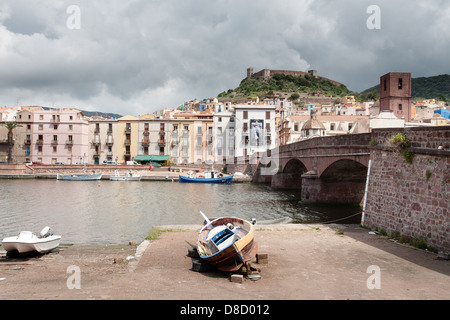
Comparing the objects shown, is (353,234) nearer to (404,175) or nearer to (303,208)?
(404,175)

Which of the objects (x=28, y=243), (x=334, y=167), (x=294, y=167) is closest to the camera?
(x=28, y=243)

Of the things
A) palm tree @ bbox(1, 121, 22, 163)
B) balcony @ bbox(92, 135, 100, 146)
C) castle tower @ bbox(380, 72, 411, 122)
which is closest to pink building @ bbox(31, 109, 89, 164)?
balcony @ bbox(92, 135, 100, 146)

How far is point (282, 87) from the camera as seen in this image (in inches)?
7077

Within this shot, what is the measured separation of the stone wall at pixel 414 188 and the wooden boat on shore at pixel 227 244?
6.64 meters

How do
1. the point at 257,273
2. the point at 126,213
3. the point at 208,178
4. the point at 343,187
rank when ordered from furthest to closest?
the point at 208,178
the point at 343,187
the point at 126,213
the point at 257,273

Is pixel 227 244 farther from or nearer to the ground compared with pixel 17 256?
farther from the ground

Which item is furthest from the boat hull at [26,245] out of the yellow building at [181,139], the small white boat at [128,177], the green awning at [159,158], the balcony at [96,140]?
the balcony at [96,140]

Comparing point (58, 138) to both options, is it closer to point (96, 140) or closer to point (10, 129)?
point (96, 140)

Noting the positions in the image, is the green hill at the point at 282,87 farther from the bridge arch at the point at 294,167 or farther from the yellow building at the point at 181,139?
the bridge arch at the point at 294,167

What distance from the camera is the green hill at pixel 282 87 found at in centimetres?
17450

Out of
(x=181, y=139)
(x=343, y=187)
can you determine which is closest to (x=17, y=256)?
(x=343, y=187)

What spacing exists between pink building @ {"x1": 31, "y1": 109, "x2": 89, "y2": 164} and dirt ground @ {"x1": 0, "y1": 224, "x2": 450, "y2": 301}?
230ft

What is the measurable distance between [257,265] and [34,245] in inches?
346

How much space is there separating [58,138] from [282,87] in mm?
123088
